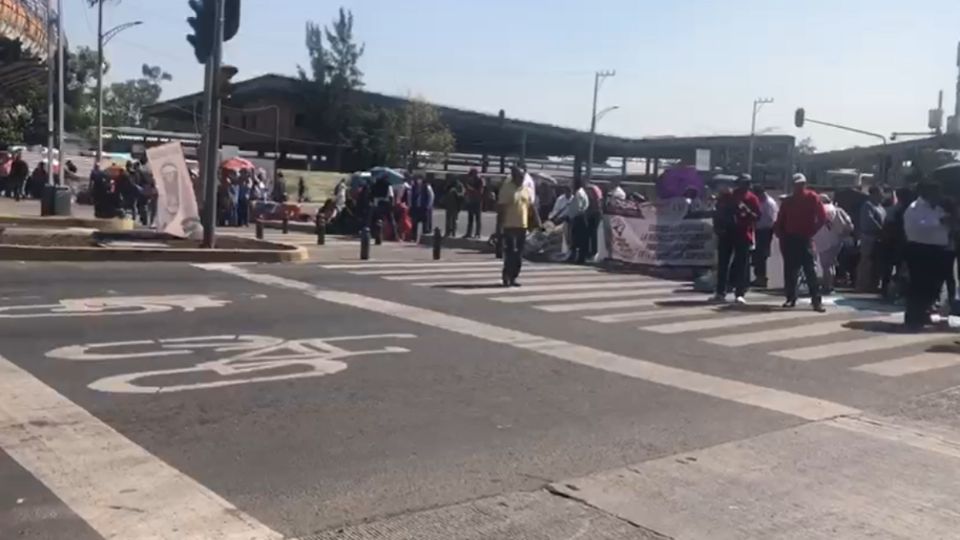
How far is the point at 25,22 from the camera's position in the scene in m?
26.4

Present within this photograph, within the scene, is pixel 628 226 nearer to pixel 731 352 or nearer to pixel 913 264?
pixel 913 264

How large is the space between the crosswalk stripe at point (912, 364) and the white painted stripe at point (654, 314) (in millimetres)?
3225

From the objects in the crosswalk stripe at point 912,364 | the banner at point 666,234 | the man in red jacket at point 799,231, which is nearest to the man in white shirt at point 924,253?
the man in red jacket at point 799,231

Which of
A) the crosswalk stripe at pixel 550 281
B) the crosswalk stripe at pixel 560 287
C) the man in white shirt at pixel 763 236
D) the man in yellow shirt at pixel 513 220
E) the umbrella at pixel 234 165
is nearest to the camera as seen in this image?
the crosswalk stripe at pixel 560 287

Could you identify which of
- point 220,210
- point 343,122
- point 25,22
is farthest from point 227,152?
point 343,122

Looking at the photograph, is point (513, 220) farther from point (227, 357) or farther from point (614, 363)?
point (227, 357)

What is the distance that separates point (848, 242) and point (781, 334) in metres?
6.27

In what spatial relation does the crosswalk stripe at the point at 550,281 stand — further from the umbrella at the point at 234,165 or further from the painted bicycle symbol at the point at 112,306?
the umbrella at the point at 234,165

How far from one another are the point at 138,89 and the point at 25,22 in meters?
130

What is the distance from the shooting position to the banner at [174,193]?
1958 cm

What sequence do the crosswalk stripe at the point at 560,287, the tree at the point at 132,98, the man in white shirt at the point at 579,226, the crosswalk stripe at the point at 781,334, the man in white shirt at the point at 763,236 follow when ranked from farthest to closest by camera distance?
the tree at the point at 132,98, the man in white shirt at the point at 579,226, the man in white shirt at the point at 763,236, the crosswalk stripe at the point at 560,287, the crosswalk stripe at the point at 781,334

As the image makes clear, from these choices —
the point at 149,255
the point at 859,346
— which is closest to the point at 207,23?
the point at 149,255

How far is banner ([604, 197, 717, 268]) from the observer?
19.5 metres

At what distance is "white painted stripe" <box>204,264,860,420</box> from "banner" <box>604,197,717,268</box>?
296 inches
